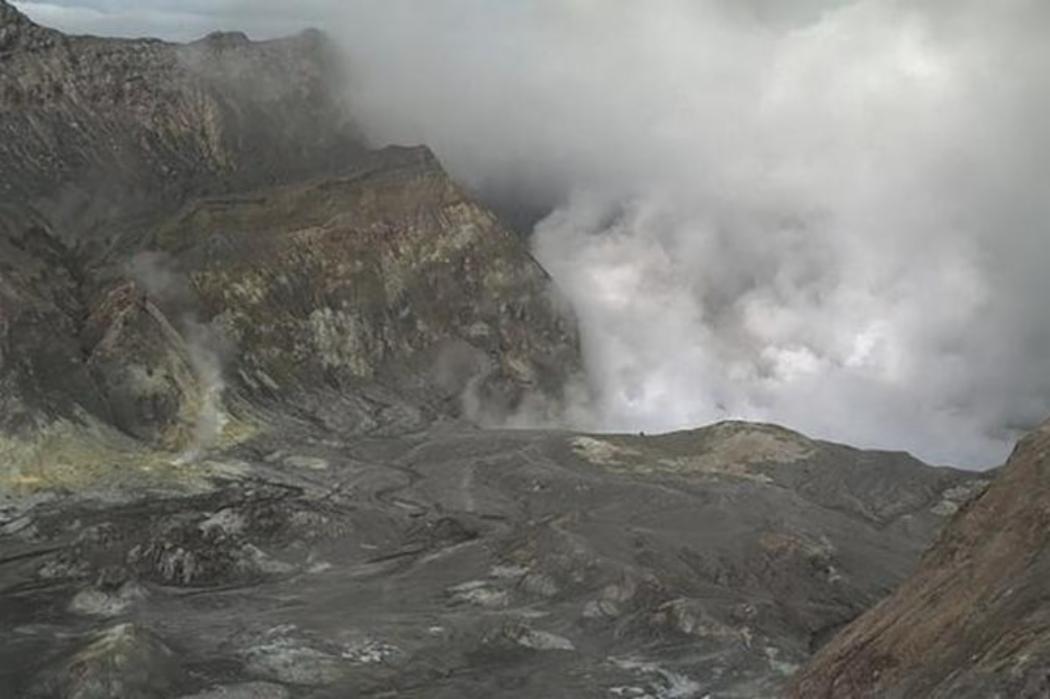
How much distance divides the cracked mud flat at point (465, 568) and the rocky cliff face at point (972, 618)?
37027 millimetres

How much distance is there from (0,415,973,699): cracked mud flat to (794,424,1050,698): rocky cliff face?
37.0m

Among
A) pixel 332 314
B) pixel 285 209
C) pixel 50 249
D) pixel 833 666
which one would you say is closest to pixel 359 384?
pixel 332 314

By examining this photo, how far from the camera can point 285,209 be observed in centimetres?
17538

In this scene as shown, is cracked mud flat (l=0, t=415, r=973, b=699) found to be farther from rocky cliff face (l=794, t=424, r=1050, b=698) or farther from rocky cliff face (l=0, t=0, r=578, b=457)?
rocky cliff face (l=794, t=424, r=1050, b=698)

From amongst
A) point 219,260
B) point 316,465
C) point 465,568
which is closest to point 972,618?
point 465,568

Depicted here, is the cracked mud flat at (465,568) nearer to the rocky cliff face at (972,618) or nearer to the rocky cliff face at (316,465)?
the rocky cliff face at (316,465)

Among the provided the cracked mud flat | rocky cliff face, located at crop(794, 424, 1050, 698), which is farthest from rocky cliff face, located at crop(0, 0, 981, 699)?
rocky cliff face, located at crop(794, 424, 1050, 698)

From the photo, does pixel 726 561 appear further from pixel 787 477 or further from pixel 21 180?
pixel 21 180

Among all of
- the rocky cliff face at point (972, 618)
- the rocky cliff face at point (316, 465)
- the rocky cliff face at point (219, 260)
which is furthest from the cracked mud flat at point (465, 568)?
the rocky cliff face at point (972, 618)

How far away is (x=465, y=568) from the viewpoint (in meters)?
103

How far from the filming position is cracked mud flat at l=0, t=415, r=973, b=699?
76750 mm

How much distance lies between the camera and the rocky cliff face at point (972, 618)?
97.2 ft

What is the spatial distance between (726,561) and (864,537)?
1981 cm

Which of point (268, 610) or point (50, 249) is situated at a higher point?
point (50, 249)
